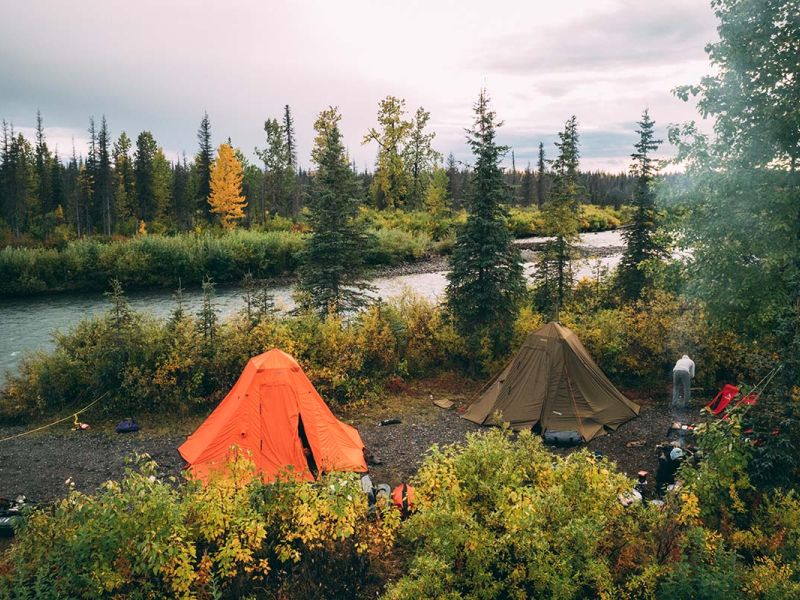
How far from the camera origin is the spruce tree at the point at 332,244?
58.9 feet

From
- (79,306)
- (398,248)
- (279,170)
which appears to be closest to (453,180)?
(279,170)

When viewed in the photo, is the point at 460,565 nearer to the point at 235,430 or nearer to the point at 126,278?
the point at 235,430

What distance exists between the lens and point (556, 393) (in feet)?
40.3

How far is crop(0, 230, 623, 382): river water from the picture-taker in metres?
22.3

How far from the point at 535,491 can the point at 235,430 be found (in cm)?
622

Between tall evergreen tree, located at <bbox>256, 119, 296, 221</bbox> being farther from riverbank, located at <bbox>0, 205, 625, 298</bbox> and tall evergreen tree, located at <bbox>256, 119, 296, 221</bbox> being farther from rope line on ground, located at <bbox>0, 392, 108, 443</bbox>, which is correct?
rope line on ground, located at <bbox>0, 392, 108, 443</bbox>

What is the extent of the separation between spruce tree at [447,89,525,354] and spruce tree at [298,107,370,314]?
12.4 feet

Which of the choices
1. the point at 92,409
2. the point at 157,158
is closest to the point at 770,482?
the point at 92,409

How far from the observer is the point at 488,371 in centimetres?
1603

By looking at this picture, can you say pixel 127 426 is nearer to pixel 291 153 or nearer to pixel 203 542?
pixel 203 542

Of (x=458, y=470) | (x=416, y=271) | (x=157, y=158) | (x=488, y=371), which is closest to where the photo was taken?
(x=458, y=470)

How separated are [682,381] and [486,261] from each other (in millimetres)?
5666

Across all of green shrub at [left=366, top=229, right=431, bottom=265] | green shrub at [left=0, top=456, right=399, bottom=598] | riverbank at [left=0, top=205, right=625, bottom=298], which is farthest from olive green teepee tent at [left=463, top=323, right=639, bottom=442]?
green shrub at [left=366, top=229, right=431, bottom=265]

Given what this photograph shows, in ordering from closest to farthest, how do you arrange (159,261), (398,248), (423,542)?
(423,542)
(159,261)
(398,248)
